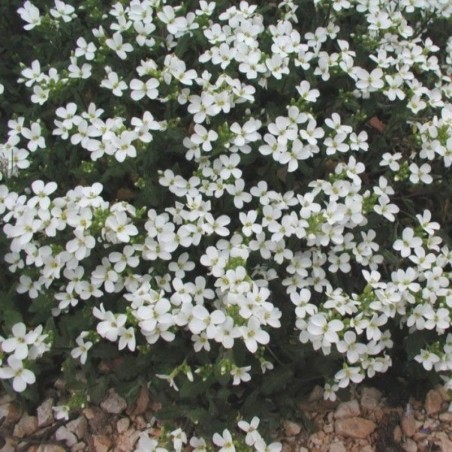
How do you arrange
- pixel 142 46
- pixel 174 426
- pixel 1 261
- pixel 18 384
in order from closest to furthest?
pixel 18 384 → pixel 174 426 → pixel 1 261 → pixel 142 46

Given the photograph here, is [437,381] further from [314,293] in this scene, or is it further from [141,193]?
[141,193]

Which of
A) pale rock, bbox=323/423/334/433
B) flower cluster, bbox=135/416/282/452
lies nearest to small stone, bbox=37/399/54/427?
flower cluster, bbox=135/416/282/452

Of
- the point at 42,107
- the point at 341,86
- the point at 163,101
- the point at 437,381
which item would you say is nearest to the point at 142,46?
the point at 163,101

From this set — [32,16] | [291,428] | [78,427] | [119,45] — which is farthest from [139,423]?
[32,16]

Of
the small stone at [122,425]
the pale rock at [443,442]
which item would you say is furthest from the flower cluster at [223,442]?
the pale rock at [443,442]

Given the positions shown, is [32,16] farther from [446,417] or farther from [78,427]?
[446,417]

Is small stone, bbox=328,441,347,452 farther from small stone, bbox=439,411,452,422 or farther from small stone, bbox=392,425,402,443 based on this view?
small stone, bbox=439,411,452,422

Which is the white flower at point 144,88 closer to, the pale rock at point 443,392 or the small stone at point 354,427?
the small stone at point 354,427
